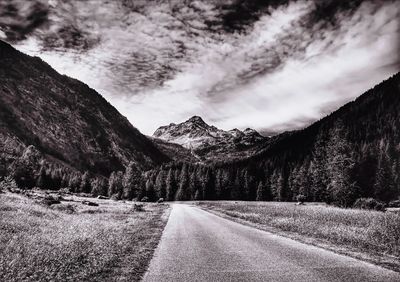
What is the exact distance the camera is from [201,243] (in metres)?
16.1

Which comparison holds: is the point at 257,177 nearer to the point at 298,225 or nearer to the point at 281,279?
the point at 298,225

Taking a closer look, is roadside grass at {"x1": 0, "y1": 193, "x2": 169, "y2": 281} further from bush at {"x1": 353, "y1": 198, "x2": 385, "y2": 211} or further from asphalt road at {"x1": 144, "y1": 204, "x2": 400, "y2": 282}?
bush at {"x1": 353, "y1": 198, "x2": 385, "y2": 211}

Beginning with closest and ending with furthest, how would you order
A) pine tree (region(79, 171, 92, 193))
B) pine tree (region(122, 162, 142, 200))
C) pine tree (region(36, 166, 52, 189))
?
pine tree (region(122, 162, 142, 200)) < pine tree (region(36, 166, 52, 189)) < pine tree (region(79, 171, 92, 193))

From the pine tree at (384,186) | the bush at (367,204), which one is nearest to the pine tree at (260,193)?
the pine tree at (384,186)

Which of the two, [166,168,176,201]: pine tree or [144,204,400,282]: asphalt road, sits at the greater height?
[166,168,176,201]: pine tree

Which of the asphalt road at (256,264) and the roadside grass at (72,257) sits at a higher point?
the asphalt road at (256,264)

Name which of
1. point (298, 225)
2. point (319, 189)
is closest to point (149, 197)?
point (319, 189)

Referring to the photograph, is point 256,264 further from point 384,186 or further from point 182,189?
point 182,189

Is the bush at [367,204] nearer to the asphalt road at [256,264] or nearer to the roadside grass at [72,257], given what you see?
the asphalt road at [256,264]

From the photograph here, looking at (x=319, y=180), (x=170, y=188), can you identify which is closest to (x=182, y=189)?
(x=170, y=188)

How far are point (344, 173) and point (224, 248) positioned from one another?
129 ft

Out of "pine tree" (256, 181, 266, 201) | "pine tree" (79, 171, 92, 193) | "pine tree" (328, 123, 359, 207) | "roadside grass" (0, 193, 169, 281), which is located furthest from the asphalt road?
"pine tree" (79, 171, 92, 193)

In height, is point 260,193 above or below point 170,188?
above

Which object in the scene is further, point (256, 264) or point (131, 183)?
point (131, 183)
